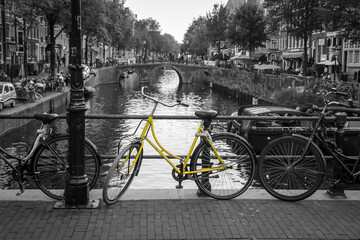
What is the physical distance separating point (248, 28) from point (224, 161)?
172 ft

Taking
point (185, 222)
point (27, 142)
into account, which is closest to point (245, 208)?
point (185, 222)

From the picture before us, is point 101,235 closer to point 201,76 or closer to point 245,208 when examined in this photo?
point 245,208

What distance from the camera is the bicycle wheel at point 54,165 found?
211 inches

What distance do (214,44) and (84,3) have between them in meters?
48.2

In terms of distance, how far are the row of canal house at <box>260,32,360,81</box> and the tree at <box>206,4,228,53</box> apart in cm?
732

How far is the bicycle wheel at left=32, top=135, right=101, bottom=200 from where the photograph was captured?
5363 millimetres

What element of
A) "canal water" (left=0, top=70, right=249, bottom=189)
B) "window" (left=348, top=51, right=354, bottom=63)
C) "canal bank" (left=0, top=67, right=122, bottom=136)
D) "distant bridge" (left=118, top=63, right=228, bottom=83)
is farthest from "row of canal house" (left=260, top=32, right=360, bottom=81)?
"canal bank" (left=0, top=67, right=122, bottom=136)

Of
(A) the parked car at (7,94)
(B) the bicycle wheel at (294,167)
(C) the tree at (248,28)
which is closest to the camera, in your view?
(B) the bicycle wheel at (294,167)

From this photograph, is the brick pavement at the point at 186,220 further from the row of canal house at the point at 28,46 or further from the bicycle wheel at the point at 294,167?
the row of canal house at the point at 28,46

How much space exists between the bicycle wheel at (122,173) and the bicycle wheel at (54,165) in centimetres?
24

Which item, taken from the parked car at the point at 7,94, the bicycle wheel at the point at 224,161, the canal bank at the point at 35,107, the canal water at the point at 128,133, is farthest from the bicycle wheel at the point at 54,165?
the parked car at the point at 7,94

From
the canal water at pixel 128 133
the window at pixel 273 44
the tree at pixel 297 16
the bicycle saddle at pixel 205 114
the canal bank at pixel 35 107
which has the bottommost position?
the canal water at pixel 128 133

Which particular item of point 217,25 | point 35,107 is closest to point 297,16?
point 35,107

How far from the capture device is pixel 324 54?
51219mm
